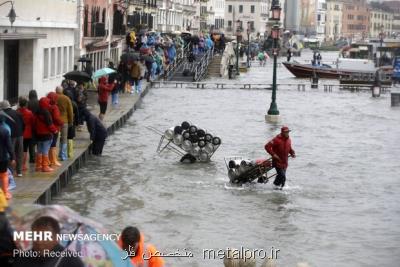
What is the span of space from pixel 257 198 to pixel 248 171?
1.03 meters

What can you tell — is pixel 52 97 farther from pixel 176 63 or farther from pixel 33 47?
pixel 176 63

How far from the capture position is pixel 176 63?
62.6 m

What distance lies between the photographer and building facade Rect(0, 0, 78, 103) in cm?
2673

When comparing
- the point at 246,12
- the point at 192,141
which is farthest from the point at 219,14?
the point at 192,141

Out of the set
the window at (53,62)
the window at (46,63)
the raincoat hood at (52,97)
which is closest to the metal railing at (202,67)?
the window at (53,62)

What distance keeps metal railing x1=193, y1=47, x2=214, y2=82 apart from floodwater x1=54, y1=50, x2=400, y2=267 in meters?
23.5

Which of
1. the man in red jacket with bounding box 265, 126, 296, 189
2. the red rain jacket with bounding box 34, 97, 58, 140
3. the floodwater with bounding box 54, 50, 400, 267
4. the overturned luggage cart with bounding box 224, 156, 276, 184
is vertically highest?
the red rain jacket with bounding box 34, 97, 58, 140

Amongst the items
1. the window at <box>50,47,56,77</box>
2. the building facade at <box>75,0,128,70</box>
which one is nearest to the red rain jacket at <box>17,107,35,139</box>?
the window at <box>50,47,56,77</box>

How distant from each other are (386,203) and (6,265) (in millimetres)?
12271

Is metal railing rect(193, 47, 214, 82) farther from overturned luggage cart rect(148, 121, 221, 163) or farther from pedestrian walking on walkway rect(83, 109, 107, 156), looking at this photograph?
pedestrian walking on walkway rect(83, 109, 107, 156)

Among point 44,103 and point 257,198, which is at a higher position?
point 44,103

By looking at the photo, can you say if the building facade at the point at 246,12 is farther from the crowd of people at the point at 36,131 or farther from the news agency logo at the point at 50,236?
the news agency logo at the point at 50,236

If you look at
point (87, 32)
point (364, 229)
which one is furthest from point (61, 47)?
point (364, 229)

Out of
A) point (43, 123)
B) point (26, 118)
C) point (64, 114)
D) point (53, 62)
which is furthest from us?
point (53, 62)
